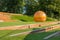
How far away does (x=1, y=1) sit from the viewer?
134 feet

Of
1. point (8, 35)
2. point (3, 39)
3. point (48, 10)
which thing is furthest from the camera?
point (48, 10)

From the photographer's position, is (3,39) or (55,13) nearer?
(3,39)

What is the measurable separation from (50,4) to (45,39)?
31649mm

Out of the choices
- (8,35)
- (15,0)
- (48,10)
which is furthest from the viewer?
(48,10)

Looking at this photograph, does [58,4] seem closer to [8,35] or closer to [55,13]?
[55,13]

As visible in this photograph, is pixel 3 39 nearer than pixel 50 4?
Yes

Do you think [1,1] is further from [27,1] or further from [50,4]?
[50,4]

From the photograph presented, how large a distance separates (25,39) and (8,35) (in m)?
0.93

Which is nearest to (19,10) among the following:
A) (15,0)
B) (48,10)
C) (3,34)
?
(15,0)

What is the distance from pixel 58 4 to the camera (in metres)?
43.3

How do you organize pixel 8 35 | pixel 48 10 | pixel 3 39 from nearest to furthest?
pixel 3 39 < pixel 8 35 < pixel 48 10

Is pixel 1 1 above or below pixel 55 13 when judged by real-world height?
above

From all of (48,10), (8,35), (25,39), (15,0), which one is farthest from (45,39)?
(48,10)

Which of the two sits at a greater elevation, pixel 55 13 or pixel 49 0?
pixel 49 0
